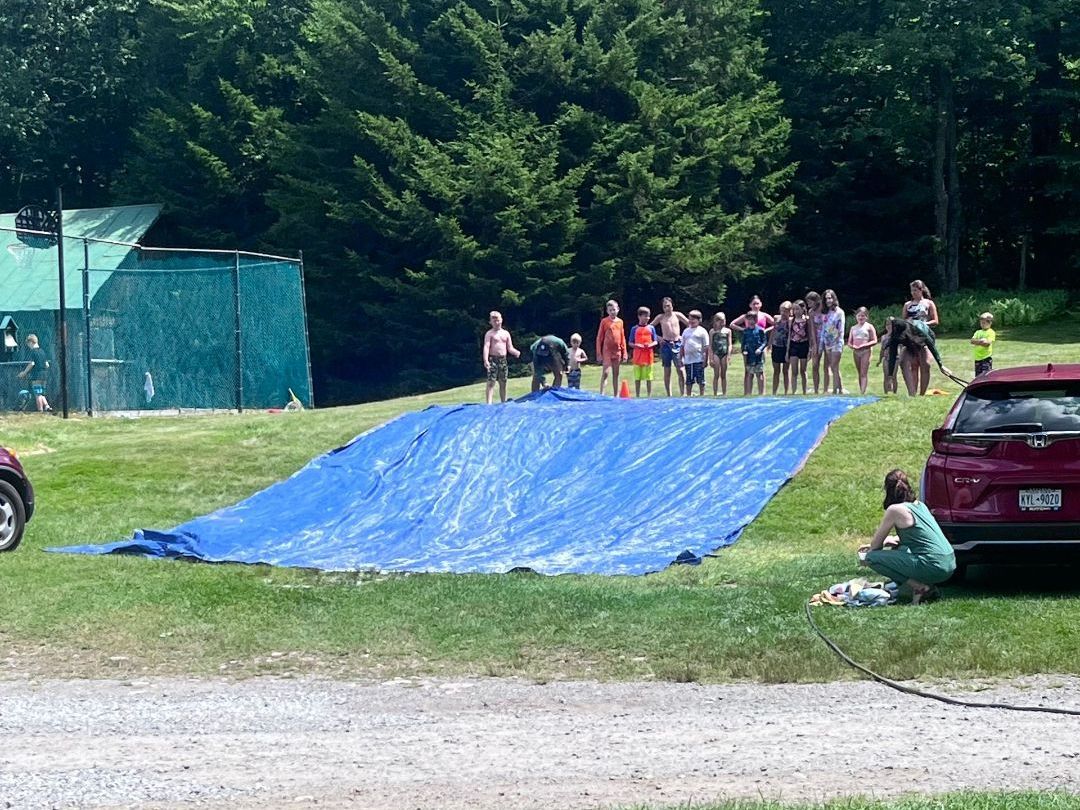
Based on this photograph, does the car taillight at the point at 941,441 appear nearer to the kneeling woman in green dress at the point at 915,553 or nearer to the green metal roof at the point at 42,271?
the kneeling woman in green dress at the point at 915,553

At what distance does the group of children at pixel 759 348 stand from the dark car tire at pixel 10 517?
952 cm

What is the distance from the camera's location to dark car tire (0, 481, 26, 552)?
1557 cm

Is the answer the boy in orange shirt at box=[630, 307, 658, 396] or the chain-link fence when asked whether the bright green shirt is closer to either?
the boy in orange shirt at box=[630, 307, 658, 396]

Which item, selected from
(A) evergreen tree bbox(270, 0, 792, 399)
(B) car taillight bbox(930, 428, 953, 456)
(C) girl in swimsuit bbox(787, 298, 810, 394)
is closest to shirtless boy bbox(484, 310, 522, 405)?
(C) girl in swimsuit bbox(787, 298, 810, 394)

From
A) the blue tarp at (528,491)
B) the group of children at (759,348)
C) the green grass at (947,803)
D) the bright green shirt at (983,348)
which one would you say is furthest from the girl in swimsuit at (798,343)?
the green grass at (947,803)

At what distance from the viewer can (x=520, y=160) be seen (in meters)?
41.6

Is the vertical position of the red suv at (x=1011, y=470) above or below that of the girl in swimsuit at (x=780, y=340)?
below

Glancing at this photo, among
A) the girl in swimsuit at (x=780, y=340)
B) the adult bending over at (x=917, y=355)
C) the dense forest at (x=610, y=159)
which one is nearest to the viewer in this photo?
the adult bending over at (x=917, y=355)

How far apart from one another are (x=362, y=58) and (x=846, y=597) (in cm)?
3662

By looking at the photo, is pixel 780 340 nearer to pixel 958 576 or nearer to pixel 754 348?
pixel 754 348

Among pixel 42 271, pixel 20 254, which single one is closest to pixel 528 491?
pixel 42 271

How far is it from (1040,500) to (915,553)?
103 centimetres

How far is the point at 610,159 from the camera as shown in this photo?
4362 centimetres

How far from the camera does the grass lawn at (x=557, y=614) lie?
33.5 ft
